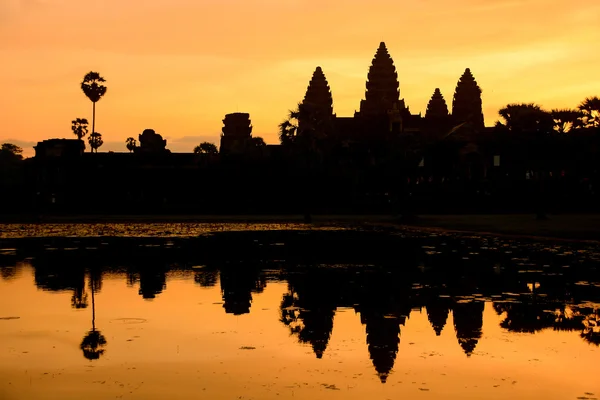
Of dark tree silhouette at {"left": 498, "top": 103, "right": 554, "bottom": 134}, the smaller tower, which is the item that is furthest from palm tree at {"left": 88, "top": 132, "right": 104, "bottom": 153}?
dark tree silhouette at {"left": 498, "top": 103, "right": 554, "bottom": 134}

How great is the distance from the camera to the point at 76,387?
1072 centimetres

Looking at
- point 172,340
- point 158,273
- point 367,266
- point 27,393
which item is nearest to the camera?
point 27,393

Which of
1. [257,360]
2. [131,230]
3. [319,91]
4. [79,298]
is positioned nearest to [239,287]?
[79,298]

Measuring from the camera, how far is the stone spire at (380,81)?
551 ft

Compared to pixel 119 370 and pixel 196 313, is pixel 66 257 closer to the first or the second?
pixel 196 313

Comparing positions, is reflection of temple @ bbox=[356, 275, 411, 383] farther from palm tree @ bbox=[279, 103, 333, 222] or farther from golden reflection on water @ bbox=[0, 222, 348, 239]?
palm tree @ bbox=[279, 103, 333, 222]

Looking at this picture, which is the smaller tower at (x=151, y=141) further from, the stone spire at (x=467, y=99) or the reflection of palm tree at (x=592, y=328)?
the reflection of palm tree at (x=592, y=328)

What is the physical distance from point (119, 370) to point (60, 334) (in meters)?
3.33

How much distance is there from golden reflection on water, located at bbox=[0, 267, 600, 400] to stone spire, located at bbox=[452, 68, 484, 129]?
162 metres

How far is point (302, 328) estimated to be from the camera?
50.9 feet

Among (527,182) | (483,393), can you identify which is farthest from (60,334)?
(527,182)

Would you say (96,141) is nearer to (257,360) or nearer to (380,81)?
(380,81)

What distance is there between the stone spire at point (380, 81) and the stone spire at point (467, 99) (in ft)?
46.0

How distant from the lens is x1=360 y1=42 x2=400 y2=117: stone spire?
16788 cm
